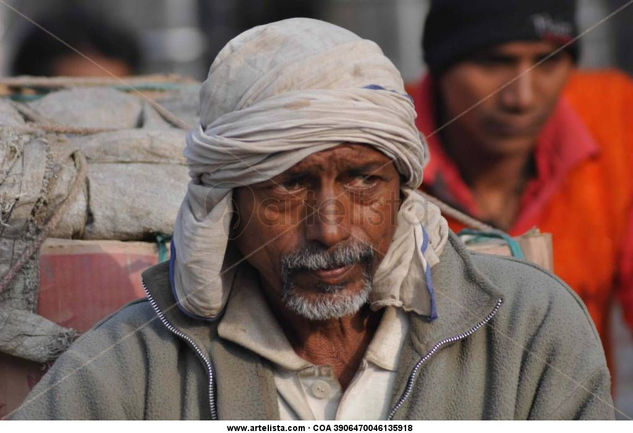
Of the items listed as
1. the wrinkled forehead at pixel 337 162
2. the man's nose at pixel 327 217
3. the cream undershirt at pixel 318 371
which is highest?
the wrinkled forehead at pixel 337 162

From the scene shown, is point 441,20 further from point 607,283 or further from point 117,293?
point 117,293

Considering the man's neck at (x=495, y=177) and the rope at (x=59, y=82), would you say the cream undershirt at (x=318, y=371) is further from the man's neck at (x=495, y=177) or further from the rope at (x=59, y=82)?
the man's neck at (x=495, y=177)

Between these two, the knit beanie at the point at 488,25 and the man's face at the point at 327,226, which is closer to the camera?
the man's face at the point at 327,226

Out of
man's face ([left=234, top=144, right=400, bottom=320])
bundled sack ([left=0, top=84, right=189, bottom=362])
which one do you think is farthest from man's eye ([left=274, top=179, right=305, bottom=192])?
bundled sack ([left=0, top=84, right=189, bottom=362])

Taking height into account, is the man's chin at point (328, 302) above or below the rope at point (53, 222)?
below

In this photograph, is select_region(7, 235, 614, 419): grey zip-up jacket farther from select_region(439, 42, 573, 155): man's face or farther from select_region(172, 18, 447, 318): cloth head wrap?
select_region(439, 42, 573, 155): man's face

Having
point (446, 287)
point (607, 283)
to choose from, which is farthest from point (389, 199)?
point (607, 283)

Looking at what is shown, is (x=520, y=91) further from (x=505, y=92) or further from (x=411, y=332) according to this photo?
(x=411, y=332)

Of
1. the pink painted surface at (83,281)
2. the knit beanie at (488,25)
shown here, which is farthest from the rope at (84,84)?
the knit beanie at (488,25)

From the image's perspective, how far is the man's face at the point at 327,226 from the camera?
2285 mm

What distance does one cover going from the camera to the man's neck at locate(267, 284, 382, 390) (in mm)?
2451

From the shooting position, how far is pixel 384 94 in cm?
233

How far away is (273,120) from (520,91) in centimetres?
Answer: 176

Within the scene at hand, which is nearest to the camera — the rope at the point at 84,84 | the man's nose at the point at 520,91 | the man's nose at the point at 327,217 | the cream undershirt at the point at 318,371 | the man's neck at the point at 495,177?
the man's nose at the point at 327,217
